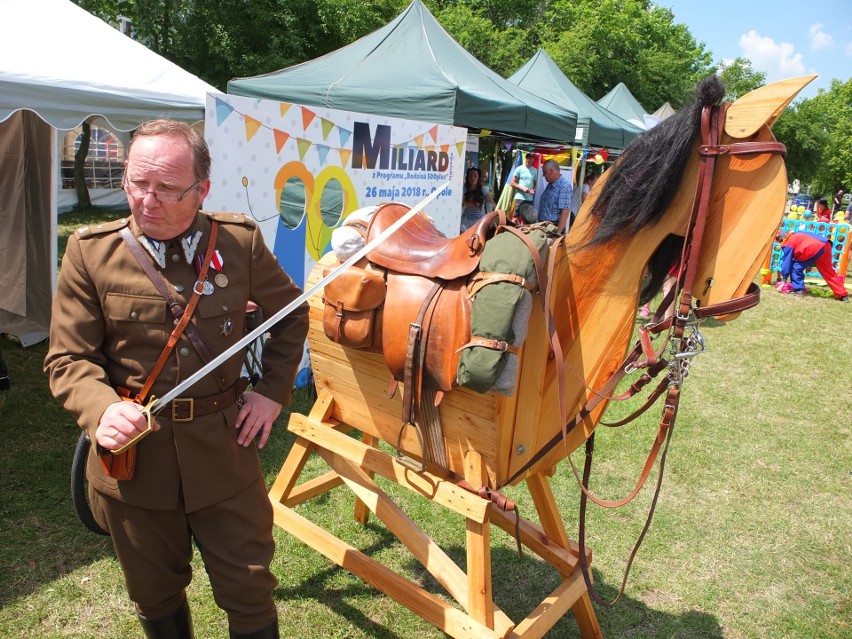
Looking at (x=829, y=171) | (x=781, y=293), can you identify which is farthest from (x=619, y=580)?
(x=829, y=171)

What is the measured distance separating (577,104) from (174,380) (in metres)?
13.2

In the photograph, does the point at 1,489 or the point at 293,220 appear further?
the point at 293,220

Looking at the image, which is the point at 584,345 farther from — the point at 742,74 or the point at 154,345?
the point at 742,74

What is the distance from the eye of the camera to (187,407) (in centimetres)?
174

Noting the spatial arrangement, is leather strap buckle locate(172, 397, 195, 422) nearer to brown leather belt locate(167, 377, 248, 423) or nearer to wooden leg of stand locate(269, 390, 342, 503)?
brown leather belt locate(167, 377, 248, 423)

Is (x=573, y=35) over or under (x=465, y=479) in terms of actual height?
over

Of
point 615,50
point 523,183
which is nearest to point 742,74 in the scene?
point 615,50

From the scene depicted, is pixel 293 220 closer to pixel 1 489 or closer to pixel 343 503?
pixel 343 503

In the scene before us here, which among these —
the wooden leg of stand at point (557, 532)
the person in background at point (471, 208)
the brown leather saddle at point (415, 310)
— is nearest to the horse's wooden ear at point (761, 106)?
the brown leather saddle at point (415, 310)

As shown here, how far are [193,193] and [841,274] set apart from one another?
12712 mm

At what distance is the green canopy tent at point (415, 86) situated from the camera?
791 centimetres

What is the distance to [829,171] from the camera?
36969mm

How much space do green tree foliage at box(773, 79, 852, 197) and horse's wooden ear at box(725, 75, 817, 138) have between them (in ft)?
126

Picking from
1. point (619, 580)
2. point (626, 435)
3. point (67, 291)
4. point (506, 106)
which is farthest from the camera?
point (506, 106)
